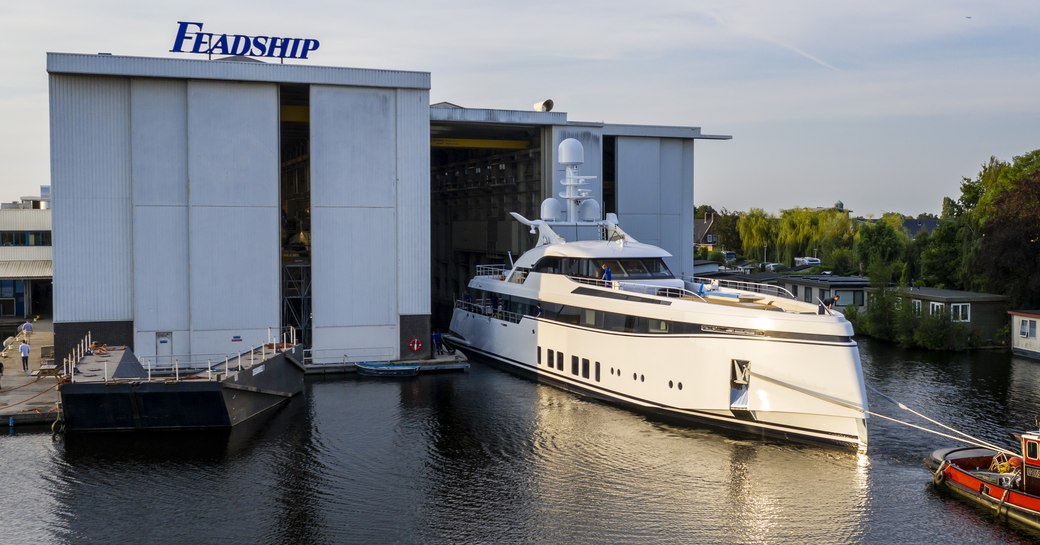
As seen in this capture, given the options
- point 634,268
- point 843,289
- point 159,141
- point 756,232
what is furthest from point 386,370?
point 756,232

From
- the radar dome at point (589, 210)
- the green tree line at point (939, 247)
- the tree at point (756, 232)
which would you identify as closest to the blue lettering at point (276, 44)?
the radar dome at point (589, 210)

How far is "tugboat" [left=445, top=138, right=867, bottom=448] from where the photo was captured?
937 inches

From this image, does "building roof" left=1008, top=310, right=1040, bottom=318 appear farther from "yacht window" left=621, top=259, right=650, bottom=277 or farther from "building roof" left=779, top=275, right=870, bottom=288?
"yacht window" left=621, top=259, right=650, bottom=277

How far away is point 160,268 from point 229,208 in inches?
127

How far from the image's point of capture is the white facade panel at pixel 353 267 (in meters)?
34.5

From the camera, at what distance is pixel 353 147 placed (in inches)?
1367

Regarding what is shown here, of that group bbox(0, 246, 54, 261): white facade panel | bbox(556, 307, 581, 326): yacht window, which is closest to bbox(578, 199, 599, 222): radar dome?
bbox(556, 307, 581, 326): yacht window

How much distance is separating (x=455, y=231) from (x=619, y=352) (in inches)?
1093

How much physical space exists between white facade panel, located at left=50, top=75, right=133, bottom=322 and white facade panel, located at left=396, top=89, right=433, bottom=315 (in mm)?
9721

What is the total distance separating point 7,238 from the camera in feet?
169

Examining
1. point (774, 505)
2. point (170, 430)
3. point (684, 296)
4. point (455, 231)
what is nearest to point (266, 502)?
point (170, 430)

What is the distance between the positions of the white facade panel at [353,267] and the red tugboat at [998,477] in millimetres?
20453

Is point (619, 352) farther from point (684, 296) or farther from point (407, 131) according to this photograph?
point (407, 131)

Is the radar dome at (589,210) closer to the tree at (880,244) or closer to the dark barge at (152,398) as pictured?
the dark barge at (152,398)
